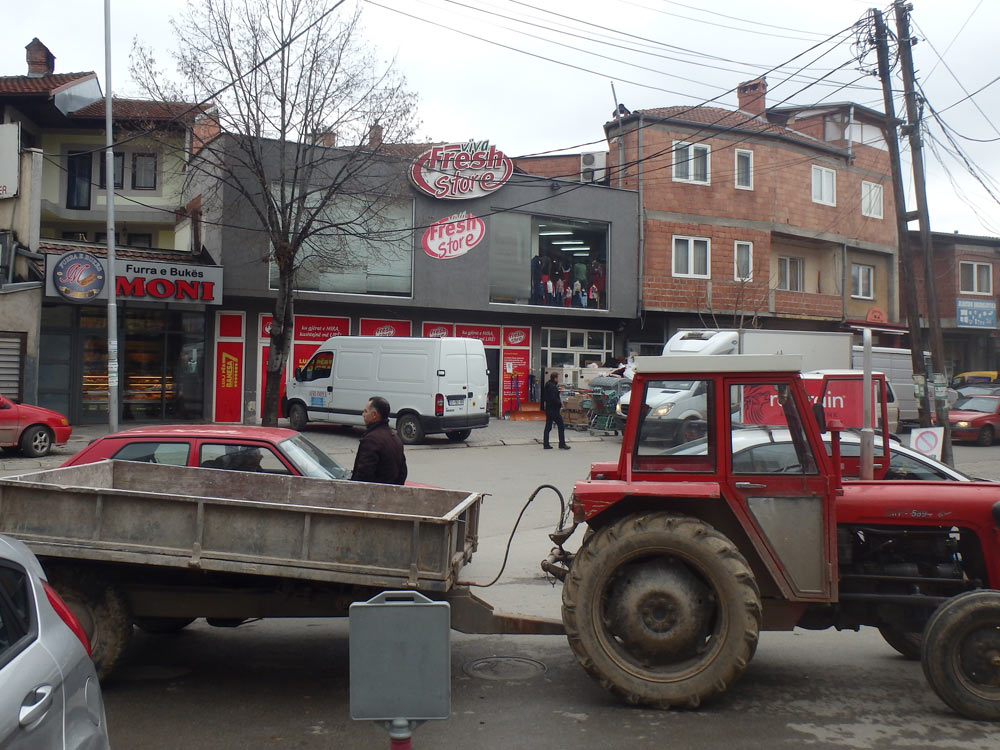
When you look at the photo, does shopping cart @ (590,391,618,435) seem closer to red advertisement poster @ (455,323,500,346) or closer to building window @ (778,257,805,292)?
red advertisement poster @ (455,323,500,346)

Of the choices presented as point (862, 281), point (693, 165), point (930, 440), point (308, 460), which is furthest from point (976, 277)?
point (308, 460)

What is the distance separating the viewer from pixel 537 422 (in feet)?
88.2

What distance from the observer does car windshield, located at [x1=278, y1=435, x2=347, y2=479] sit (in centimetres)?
750

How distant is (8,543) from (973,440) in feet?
84.9

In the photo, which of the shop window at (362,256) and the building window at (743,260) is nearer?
the shop window at (362,256)

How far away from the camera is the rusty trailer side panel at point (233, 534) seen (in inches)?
201

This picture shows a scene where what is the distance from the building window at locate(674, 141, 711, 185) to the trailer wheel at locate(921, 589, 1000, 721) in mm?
25916

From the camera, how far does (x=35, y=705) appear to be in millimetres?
2840

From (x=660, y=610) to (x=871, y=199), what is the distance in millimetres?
33616

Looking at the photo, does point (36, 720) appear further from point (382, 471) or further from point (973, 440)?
point (973, 440)

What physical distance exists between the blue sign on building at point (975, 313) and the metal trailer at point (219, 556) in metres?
38.4

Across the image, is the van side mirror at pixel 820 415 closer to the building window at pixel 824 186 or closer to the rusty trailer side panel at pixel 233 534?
the rusty trailer side panel at pixel 233 534

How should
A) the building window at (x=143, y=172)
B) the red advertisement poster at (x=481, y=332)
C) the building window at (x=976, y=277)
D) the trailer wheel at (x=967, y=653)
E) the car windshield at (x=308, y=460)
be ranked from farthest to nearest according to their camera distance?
the building window at (x=976, y=277) → the building window at (x=143, y=172) → the red advertisement poster at (x=481, y=332) → the car windshield at (x=308, y=460) → the trailer wheel at (x=967, y=653)

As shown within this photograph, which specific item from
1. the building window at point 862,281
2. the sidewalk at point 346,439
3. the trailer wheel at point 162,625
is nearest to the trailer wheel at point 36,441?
the sidewalk at point 346,439
